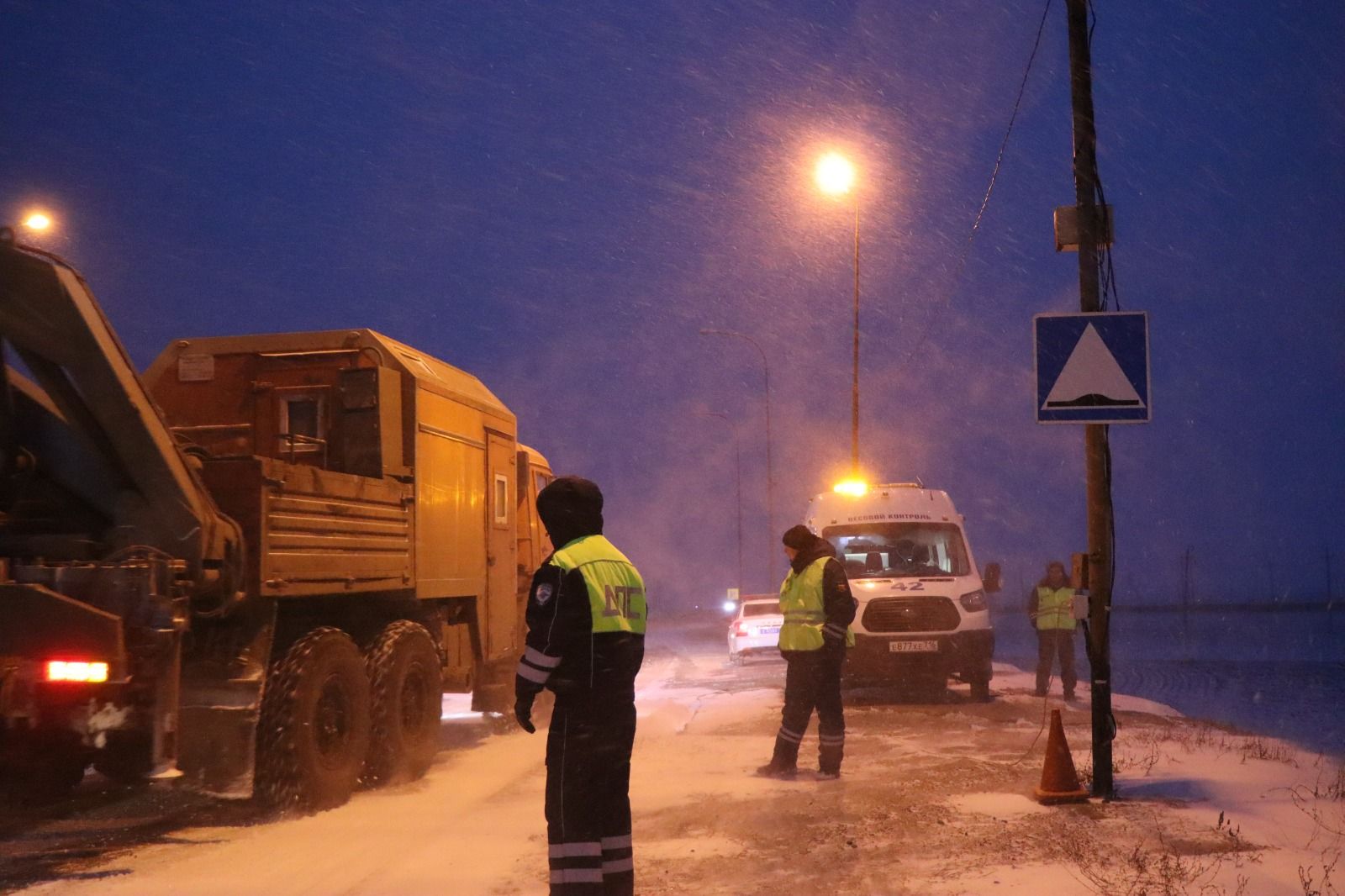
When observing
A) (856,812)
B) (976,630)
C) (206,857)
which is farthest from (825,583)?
(976,630)

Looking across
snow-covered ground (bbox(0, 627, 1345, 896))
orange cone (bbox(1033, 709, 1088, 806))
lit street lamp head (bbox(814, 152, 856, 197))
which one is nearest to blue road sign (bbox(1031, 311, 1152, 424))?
orange cone (bbox(1033, 709, 1088, 806))

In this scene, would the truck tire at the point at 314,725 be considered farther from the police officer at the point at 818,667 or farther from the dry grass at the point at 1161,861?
the dry grass at the point at 1161,861

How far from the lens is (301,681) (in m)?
7.94

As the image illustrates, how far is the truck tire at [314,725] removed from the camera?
7727 millimetres

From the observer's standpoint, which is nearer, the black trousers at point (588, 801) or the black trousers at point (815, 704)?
the black trousers at point (588, 801)

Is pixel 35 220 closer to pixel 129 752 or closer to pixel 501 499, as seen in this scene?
pixel 501 499

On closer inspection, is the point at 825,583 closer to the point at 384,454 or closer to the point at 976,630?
the point at 384,454

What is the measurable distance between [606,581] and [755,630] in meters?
20.0

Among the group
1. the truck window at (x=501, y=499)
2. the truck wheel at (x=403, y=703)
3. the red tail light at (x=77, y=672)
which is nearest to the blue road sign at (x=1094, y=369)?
the truck wheel at (x=403, y=703)

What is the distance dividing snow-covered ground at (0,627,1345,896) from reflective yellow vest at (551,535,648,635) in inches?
70.0

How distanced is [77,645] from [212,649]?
123 centimetres

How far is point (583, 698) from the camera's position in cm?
510

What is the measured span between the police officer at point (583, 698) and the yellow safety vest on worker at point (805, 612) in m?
4.60

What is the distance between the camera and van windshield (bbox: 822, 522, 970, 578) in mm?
16250
